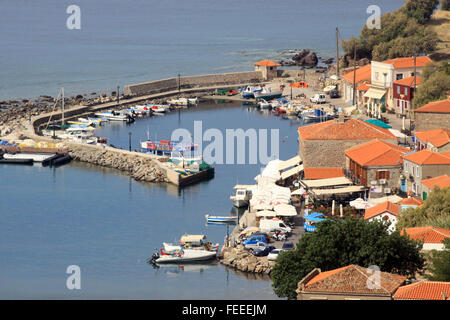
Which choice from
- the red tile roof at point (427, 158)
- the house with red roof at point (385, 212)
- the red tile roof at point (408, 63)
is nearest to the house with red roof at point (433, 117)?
the red tile roof at point (427, 158)

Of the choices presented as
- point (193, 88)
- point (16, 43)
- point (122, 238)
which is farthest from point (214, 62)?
point (122, 238)

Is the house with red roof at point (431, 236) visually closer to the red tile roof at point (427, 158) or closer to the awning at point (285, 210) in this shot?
the awning at point (285, 210)

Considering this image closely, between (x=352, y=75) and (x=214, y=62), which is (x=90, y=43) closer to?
(x=214, y=62)

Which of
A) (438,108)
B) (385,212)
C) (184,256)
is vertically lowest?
(184,256)

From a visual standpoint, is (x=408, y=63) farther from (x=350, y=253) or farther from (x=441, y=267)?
(x=441, y=267)

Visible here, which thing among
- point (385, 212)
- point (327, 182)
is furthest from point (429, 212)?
point (327, 182)

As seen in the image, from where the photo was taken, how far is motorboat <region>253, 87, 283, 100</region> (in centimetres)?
7762

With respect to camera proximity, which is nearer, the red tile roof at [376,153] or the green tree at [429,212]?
the green tree at [429,212]

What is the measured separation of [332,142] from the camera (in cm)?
4278

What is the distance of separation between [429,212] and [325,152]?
1348 cm

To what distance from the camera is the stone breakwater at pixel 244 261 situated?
31.0 m

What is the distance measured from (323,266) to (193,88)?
6100 centimetres

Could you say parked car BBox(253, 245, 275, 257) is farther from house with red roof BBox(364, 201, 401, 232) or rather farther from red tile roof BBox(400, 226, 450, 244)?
red tile roof BBox(400, 226, 450, 244)

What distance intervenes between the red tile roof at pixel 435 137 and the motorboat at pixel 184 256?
13.6 meters
